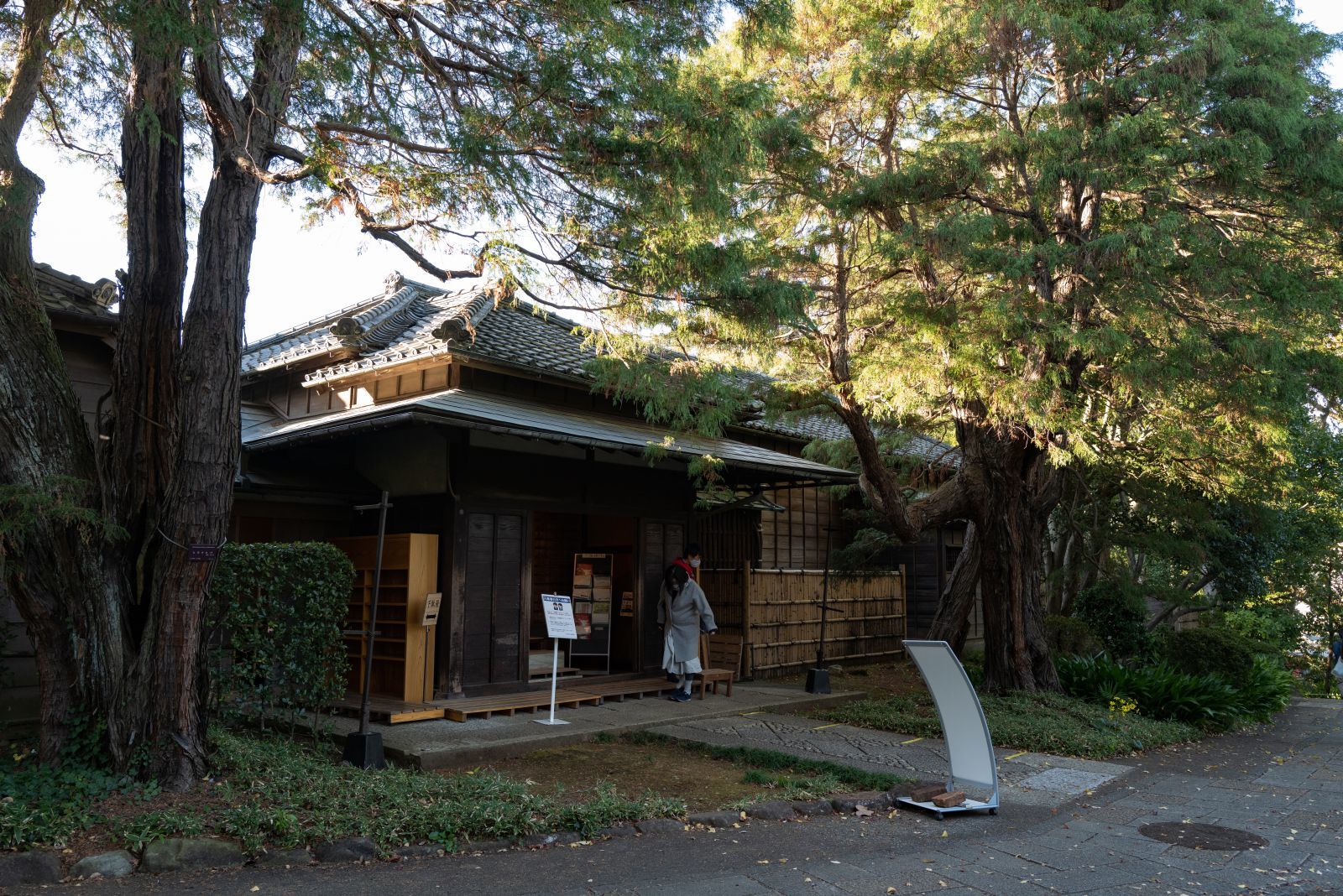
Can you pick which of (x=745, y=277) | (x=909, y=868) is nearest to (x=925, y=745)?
(x=909, y=868)

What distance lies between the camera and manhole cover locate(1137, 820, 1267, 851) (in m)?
6.05

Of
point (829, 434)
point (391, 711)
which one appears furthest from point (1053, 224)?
point (829, 434)

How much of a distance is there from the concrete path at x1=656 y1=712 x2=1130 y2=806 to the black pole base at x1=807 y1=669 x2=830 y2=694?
1.37 meters

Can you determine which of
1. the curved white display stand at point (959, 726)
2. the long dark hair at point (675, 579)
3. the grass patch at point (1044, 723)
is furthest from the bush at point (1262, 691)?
the long dark hair at point (675, 579)

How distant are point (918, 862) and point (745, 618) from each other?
25.5 feet

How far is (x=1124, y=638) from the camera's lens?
48.6ft

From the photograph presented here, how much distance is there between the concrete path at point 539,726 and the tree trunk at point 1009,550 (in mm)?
2174

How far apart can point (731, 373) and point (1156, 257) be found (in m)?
4.32

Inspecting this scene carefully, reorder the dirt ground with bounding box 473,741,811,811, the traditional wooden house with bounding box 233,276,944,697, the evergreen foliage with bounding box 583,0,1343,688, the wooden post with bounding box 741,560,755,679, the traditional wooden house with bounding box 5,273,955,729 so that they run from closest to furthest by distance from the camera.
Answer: the dirt ground with bounding box 473,741,811,811 < the evergreen foliage with bounding box 583,0,1343,688 < the traditional wooden house with bounding box 5,273,955,729 < the traditional wooden house with bounding box 233,276,944,697 < the wooden post with bounding box 741,560,755,679

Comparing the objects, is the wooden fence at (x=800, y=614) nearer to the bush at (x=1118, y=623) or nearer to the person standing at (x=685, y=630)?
the person standing at (x=685, y=630)

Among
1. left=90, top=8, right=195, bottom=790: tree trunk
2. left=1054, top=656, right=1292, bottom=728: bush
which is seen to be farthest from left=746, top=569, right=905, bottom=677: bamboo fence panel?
left=90, top=8, right=195, bottom=790: tree trunk

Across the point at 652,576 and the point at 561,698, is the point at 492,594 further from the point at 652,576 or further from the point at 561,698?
the point at 652,576

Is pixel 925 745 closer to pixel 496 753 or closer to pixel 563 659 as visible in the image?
pixel 496 753

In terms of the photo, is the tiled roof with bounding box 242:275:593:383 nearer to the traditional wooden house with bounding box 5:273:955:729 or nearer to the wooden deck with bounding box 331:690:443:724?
the traditional wooden house with bounding box 5:273:955:729
